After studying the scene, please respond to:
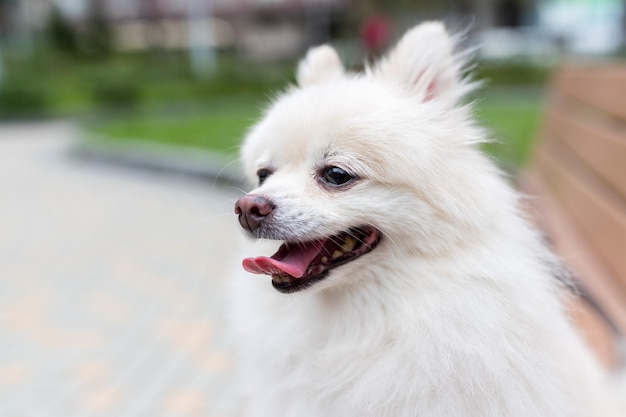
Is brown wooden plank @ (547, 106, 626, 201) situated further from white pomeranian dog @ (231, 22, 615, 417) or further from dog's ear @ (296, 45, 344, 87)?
dog's ear @ (296, 45, 344, 87)

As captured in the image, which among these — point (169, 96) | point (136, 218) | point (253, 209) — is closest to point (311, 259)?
point (253, 209)

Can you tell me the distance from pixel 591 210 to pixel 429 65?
191 cm

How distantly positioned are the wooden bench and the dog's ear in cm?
95

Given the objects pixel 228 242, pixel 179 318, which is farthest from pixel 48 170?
pixel 179 318

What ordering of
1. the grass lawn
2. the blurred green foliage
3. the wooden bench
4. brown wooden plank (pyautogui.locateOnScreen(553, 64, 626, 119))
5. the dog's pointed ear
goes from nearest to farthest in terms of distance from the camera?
the dog's pointed ear, the wooden bench, brown wooden plank (pyautogui.locateOnScreen(553, 64, 626, 119)), the grass lawn, the blurred green foliage

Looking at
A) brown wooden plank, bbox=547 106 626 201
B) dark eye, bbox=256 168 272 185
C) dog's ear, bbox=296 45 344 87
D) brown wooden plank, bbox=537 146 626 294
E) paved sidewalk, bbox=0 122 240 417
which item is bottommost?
paved sidewalk, bbox=0 122 240 417

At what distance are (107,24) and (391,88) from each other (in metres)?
36.9

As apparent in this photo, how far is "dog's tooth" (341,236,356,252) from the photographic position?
1.96 metres

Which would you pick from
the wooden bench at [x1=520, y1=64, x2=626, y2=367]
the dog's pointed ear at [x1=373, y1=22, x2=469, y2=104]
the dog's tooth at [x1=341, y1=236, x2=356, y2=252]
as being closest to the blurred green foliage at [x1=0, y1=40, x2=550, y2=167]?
the wooden bench at [x1=520, y1=64, x2=626, y2=367]

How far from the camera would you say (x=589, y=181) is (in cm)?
389

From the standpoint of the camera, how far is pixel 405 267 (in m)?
→ 1.90

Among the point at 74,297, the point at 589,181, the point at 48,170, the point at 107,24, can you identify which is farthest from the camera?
the point at 107,24

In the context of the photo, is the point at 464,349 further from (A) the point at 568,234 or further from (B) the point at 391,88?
(A) the point at 568,234

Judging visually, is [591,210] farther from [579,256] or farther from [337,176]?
[337,176]
